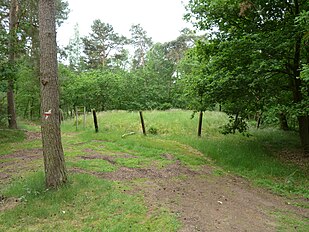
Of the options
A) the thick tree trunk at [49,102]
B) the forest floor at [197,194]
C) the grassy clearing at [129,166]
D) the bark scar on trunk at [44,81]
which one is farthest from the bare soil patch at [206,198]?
the bark scar on trunk at [44,81]

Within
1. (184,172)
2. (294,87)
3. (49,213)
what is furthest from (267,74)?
(49,213)

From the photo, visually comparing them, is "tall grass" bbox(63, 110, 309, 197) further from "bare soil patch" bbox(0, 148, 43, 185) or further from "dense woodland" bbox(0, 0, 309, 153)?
"bare soil patch" bbox(0, 148, 43, 185)

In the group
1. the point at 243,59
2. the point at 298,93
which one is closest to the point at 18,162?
the point at 243,59

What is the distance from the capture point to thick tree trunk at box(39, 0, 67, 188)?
16.0 feet

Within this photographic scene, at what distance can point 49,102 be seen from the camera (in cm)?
487

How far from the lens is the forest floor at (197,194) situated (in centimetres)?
412

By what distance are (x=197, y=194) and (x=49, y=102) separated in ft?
11.2

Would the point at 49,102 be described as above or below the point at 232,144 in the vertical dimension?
above

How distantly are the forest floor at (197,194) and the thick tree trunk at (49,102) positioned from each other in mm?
779

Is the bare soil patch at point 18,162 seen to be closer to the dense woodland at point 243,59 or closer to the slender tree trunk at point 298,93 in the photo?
the dense woodland at point 243,59

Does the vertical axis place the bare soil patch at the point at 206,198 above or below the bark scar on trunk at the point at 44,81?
below

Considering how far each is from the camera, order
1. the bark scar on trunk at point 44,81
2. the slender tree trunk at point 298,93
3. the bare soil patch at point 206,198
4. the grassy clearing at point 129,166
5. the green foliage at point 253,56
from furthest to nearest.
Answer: the slender tree trunk at point 298,93, the green foliage at point 253,56, the bark scar on trunk at point 44,81, the bare soil patch at point 206,198, the grassy clearing at point 129,166

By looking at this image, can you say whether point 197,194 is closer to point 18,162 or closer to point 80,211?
point 80,211

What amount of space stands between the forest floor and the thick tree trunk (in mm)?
779
